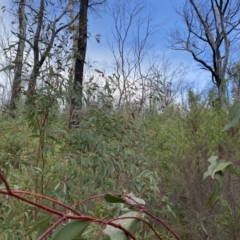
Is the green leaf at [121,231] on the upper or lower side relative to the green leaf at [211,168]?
lower

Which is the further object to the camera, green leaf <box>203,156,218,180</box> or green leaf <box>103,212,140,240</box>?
green leaf <box>203,156,218,180</box>

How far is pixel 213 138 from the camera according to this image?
8.18ft

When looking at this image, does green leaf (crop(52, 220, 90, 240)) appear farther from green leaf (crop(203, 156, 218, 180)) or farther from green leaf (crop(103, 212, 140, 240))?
green leaf (crop(203, 156, 218, 180))

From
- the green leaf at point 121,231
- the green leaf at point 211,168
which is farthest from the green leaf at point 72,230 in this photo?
the green leaf at point 211,168

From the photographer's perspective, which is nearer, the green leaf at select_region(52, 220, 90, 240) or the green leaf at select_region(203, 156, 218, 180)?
the green leaf at select_region(52, 220, 90, 240)

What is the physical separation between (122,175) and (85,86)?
0.54 m

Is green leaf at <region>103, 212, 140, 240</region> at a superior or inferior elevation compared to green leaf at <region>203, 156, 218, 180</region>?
inferior

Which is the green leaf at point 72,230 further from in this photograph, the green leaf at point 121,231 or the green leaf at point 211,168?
the green leaf at point 211,168

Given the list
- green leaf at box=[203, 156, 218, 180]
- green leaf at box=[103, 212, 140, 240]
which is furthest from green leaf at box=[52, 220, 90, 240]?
green leaf at box=[203, 156, 218, 180]

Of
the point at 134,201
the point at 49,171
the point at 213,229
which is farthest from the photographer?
the point at 213,229

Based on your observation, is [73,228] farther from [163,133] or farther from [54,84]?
[163,133]

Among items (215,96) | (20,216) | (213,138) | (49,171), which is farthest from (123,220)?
(215,96)

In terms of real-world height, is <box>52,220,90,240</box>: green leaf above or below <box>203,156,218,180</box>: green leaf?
below

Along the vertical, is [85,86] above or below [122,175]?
above
